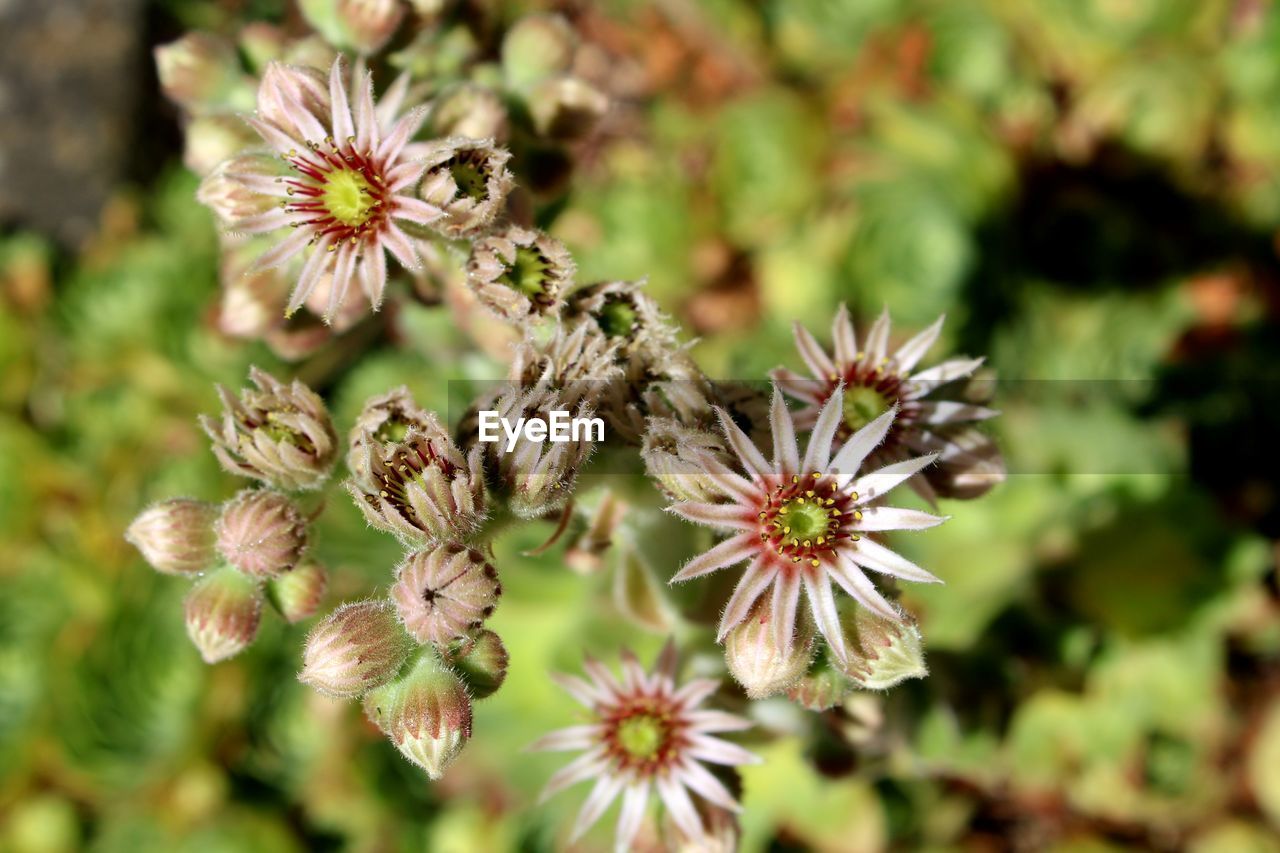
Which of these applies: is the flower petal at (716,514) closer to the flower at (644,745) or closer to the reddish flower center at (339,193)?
the flower at (644,745)

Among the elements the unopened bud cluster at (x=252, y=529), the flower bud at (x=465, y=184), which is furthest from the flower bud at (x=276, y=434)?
the flower bud at (x=465, y=184)

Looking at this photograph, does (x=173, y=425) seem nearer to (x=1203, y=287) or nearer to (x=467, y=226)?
(x=467, y=226)

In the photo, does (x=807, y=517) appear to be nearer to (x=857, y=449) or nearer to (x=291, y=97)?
(x=857, y=449)

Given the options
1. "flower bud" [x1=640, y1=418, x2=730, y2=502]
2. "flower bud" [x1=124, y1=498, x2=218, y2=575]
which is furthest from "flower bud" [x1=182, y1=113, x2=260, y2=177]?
"flower bud" [x1=640, y1=418, x2=730, y2=502]

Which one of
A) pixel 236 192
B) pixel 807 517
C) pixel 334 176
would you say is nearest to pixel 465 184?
pixel 334 176

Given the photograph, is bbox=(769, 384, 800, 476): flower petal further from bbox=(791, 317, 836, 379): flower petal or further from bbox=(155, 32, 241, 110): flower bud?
bbox=(155, 32, 241, 110): flower bud
